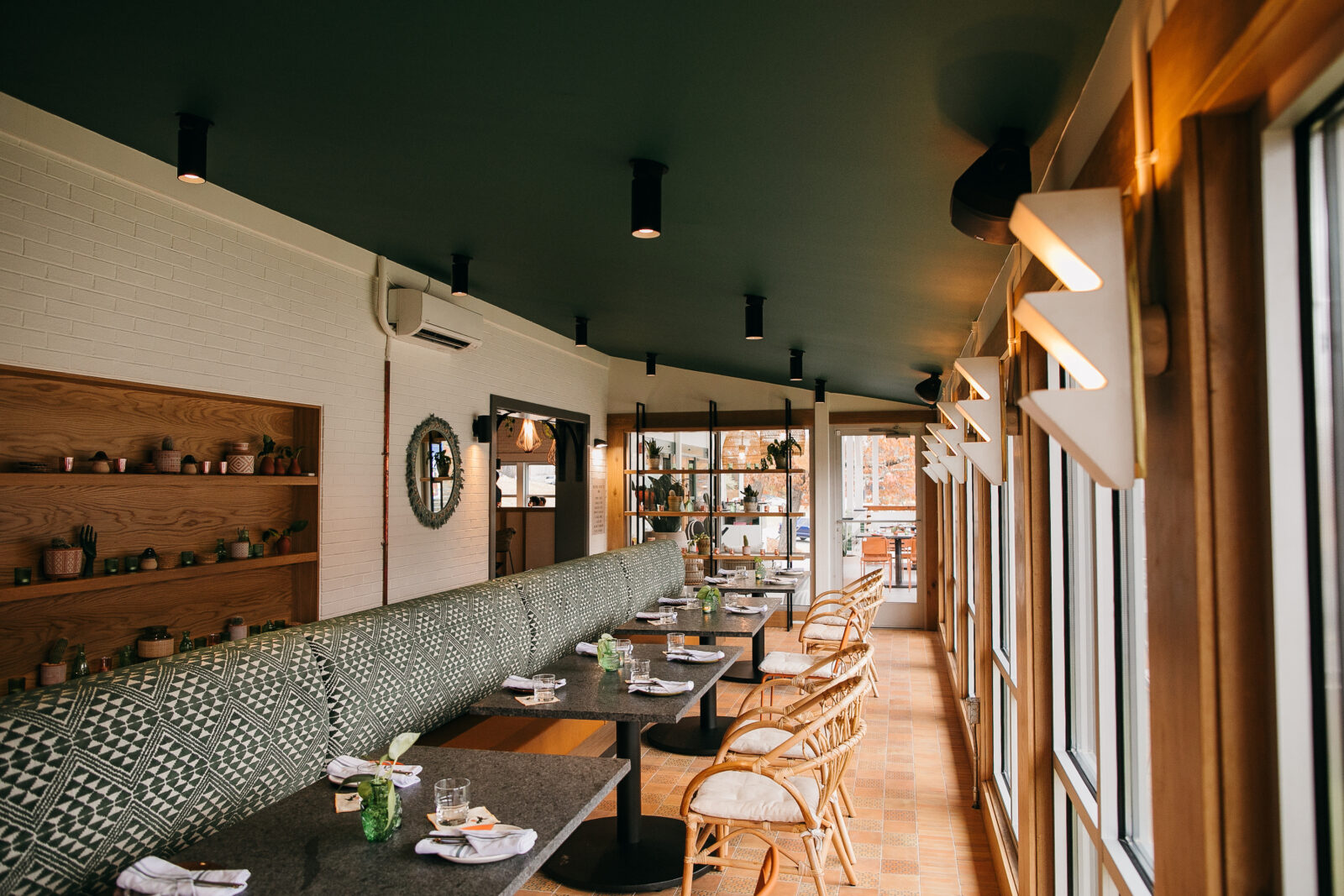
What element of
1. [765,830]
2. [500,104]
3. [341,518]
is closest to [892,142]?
[500,104]

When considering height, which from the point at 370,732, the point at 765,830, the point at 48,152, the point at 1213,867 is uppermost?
the point at 48,152

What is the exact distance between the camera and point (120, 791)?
2008mm

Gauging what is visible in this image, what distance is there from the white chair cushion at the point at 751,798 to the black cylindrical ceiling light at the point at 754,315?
2560 mm

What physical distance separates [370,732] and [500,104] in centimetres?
218

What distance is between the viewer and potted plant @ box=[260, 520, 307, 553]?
452cm

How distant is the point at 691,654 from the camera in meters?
3.63

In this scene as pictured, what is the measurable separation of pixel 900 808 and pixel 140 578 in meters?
3.62

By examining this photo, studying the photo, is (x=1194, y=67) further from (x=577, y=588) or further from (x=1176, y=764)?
(x=577, y=588)

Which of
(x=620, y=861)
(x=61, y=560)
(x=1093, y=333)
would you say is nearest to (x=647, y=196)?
(x=1093, y=333)

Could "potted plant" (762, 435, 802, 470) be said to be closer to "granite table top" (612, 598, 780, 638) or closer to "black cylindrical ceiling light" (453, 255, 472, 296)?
"granite table top" (612, 598, 780, 638)

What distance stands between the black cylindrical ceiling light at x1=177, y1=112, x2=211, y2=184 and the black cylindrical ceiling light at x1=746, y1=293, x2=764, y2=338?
2633 millimetres

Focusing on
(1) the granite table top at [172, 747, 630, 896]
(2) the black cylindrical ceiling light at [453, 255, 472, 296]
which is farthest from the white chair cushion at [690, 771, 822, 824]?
(2) the black cylindrical ceiling light at [453, 255, 472, 296]

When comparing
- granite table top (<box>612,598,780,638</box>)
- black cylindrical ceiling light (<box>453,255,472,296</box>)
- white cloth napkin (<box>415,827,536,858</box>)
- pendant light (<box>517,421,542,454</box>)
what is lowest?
granite table top (<box>612,598,780,638</box>)

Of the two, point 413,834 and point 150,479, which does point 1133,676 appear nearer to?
point 413,834
